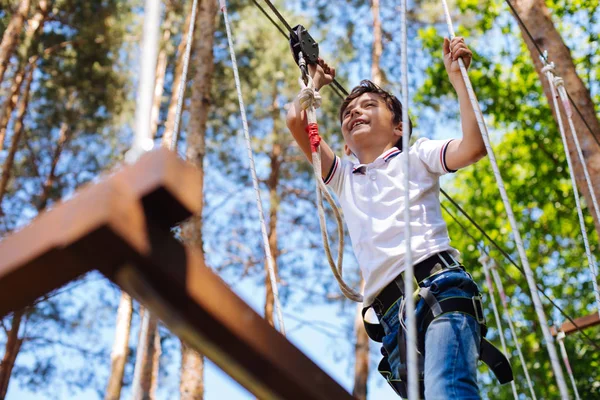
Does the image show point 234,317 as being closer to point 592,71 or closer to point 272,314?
point 592,71

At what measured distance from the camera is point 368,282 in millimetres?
1726

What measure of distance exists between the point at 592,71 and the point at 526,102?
782 mm

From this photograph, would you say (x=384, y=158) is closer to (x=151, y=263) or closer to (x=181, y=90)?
(x=181, y=90)

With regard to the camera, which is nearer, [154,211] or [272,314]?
[154,211]

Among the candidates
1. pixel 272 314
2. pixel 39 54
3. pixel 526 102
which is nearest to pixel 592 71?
pixel 526 102

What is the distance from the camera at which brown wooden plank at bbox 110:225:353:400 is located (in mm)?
692

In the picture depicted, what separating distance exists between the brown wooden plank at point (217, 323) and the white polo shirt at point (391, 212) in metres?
0.91

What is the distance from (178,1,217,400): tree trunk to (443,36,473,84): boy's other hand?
2.80 metres

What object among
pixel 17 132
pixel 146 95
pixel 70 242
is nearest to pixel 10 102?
pixel 17 132

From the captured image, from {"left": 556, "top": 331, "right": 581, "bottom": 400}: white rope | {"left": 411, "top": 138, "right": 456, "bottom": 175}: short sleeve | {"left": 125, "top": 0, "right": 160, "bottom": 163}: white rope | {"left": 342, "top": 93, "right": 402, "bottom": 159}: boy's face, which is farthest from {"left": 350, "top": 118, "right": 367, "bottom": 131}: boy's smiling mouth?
{"left": 556, "top": 331, "right": 581, "bottom": 400}: white rope

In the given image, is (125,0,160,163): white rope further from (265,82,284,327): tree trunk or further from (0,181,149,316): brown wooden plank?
(265,82,284,327): tree trunk

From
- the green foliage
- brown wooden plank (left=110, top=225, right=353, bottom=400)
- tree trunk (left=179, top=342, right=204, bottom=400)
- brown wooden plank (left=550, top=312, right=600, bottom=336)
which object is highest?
the green foliage

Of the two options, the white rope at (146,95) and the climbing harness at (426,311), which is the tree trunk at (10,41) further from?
the white rope at (146,95)

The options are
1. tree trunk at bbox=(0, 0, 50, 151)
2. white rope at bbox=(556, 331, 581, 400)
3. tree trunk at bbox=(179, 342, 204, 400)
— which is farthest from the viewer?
tree trunk at bbox=(0, 0, 50, 151)
